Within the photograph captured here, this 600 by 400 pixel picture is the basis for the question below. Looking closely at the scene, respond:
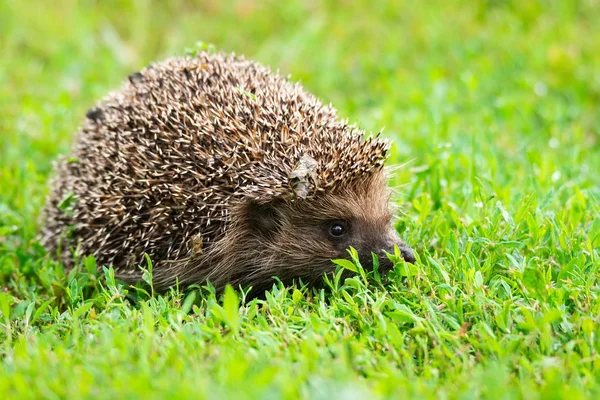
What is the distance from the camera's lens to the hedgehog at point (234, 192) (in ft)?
16.0

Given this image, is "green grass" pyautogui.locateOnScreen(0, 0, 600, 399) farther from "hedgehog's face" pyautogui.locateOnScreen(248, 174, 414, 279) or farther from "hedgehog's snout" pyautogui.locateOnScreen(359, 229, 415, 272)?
"hedgehog's face" pyautogui.locateOnScreen(248, 174, 414, 279)

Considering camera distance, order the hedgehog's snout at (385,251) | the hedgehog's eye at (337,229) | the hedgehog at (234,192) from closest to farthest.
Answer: the hedgehog's snout at (385,251) → the hedgehog at (234,192) → the hedgehog's eye at (337,229)

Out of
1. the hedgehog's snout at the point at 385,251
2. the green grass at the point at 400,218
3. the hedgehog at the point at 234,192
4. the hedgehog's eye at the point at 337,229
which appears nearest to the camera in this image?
the green grass at the point at 400,218

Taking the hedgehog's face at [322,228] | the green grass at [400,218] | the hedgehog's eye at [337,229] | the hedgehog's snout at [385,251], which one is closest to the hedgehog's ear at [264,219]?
the hedgehog's face at [322,228]

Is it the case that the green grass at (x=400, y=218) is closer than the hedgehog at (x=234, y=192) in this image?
Yes

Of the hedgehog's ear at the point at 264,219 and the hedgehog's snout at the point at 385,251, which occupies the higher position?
the hedgehog's ear at the point at 264,219

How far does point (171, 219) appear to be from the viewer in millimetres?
4969

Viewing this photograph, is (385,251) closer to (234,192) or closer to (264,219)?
(264,219)

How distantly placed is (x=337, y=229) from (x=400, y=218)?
2.30ft

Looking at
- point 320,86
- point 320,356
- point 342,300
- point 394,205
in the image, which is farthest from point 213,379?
point 320,86

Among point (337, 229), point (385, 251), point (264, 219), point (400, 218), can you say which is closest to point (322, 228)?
point (337, 229)

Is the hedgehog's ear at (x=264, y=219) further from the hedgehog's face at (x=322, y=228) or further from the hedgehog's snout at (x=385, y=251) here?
the hedgehog's snout at (x=385, y=251)

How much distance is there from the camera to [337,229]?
500 cm

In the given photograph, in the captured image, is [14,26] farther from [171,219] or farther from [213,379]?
[213,379]
